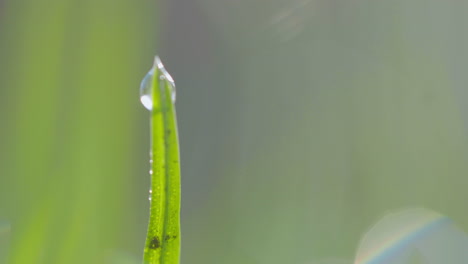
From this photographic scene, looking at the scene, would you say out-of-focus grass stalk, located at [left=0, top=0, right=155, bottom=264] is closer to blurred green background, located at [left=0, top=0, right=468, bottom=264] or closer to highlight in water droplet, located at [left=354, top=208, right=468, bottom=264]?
blurred green background, located at [left=0, top=0, right=468, bottom=264]

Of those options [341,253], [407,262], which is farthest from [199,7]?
[407,262]

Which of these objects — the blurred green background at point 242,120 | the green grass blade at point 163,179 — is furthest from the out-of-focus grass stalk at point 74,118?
the green grass blade at point 163,179

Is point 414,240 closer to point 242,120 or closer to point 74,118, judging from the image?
point 242,120

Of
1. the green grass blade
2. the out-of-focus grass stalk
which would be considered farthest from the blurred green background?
the green grass blade

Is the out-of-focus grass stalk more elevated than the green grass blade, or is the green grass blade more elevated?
the out-of-focus grass stalk

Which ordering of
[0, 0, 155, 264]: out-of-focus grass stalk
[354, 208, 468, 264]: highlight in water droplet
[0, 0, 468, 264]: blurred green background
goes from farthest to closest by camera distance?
1. [354, 208, 468, 264]: highlight in water droplet
2. [0, 0, 468, 264]: blurred green background
3. [0, 0, 155, 264]: out-of-focus grass stalk

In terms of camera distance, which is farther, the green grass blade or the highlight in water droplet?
the highlight in water droplet

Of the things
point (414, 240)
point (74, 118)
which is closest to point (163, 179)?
point (74, 118)
